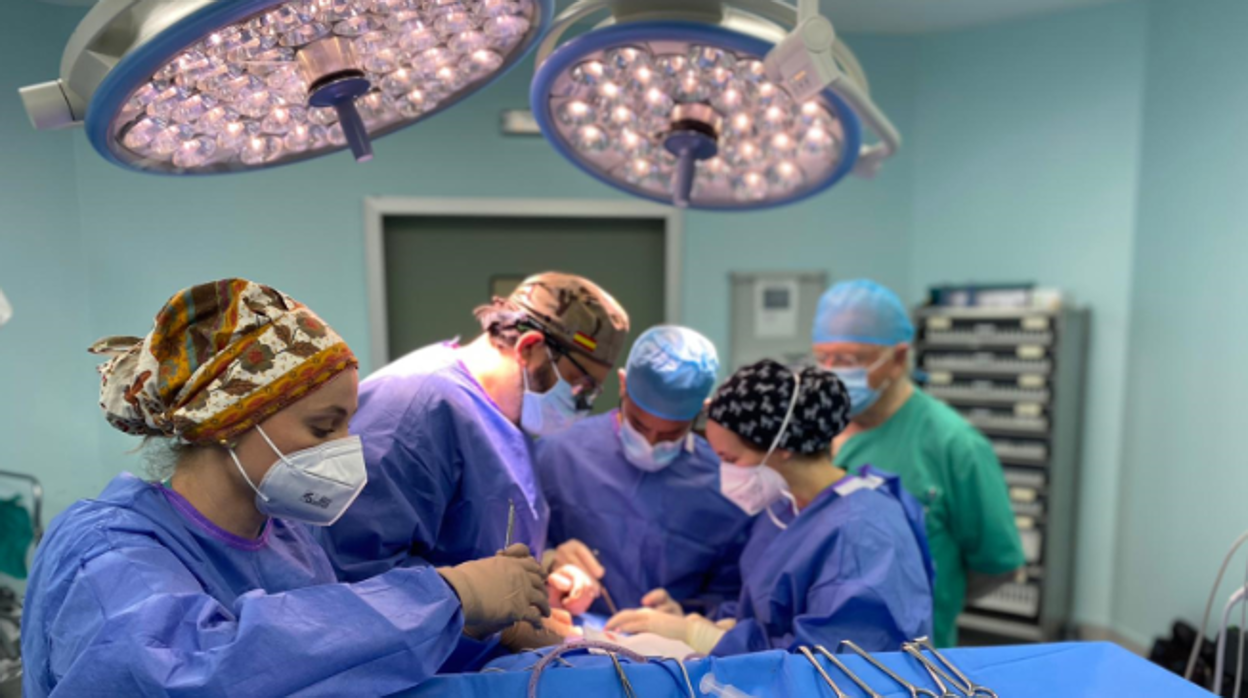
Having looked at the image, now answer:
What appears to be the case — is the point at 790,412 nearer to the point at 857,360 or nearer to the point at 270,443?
the point at 857,360

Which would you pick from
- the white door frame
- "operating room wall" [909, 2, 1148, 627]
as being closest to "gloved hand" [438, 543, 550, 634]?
the white door frame

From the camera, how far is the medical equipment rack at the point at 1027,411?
3365mm

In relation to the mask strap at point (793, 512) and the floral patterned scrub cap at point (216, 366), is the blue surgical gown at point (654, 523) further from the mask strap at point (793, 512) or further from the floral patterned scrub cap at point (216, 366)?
the floral patterned scrub cap at point (216, 366)

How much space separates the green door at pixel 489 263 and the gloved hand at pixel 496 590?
155 centimetres

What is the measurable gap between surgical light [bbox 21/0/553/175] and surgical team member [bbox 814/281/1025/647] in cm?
156

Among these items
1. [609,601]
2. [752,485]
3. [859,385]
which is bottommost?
[609,601]

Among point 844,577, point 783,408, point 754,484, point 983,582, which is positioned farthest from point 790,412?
point 983,582

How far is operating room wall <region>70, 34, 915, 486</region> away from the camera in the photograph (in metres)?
1.21

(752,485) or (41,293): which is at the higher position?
(41,293)

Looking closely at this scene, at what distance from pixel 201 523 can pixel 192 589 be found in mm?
139

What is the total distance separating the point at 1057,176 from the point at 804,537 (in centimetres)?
309

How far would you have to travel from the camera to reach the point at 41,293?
3.83 ft

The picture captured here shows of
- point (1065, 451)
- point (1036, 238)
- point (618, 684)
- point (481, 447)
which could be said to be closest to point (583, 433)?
point (481, 447)

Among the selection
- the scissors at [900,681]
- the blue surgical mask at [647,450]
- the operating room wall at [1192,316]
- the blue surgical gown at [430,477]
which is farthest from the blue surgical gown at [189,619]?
the operating room wall at [1192,316]
